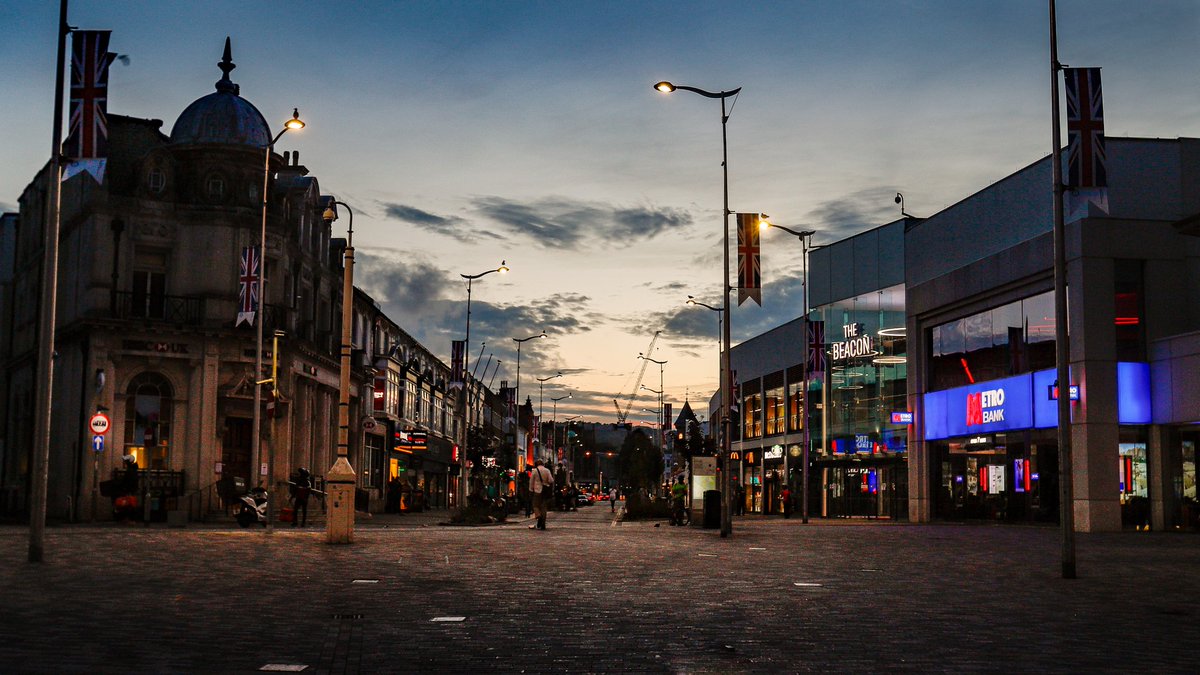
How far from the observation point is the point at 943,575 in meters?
17.8

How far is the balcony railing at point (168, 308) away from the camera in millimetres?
44406

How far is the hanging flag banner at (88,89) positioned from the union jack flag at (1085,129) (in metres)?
15.2

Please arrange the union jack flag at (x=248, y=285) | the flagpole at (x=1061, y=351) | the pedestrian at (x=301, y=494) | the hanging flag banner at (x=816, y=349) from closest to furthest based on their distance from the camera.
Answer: the flagpole at (x=1061, y=351), the pedestrian at (x=301, y=494), the union jack flag at (x=248, y=285), the hanging flag banner at (x=816, y=349)

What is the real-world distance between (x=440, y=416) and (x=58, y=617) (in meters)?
81.5

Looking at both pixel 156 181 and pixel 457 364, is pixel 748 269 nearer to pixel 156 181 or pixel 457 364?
pixel 156 181

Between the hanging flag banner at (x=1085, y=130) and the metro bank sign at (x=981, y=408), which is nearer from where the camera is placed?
the hanging flag banner at (x=1085, y=130)

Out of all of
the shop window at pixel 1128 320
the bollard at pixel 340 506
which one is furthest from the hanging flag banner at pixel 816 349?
the bollard at pixel 340 506

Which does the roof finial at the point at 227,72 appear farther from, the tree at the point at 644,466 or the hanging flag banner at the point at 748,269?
the tree at the point at 644,466

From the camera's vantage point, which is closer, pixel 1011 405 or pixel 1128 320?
pixel 1128 320

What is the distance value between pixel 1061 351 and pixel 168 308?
34.7m

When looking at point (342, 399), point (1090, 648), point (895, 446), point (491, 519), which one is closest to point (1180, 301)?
point (895, 446)

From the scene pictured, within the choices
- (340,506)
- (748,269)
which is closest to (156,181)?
(748,269)

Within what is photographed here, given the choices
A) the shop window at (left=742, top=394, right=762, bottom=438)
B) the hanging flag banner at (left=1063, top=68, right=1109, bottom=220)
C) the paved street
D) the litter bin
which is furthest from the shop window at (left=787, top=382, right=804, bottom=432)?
the hanging flag banner at (left=1063, top=68, right=1109, bottom=220)

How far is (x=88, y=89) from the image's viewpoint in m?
19.4
